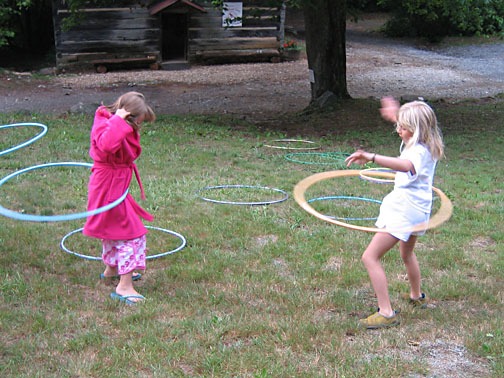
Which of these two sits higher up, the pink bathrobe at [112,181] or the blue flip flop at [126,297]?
the pink bathrobe at [112,181]

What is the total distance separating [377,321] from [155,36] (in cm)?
1869

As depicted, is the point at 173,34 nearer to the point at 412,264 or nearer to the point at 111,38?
the point at 111,38

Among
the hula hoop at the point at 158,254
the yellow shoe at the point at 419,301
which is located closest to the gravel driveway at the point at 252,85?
the hula hoop at the point at 158,254

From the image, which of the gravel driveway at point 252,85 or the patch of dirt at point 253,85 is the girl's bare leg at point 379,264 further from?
the gravel driveway at point 252,85

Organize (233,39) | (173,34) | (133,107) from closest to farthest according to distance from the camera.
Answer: (133,107) → (233,39) → (173,34)

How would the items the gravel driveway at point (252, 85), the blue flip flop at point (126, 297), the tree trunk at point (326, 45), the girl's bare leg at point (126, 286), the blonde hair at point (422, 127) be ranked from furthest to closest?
1. the gravel driveway at point (252, 85)
2. the tree trunk at point (326, 45)
3. the girl's bare leg at point (126, 286)
4. the blue flip flop at point (126, 297)
5. the blonde hair at point (422, 127)

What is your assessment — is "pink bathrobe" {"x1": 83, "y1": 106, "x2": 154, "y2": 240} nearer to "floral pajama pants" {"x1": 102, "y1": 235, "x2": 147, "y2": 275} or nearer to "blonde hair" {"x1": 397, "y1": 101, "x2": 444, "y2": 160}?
"floral pajama pants" {"x1": 102, "y1": 235, "x2": 147, "y2": 275}

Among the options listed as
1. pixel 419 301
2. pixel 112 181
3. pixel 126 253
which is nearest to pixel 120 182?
pixel 112 181

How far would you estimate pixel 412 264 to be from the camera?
184 inches

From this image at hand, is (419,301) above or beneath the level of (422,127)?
beneath

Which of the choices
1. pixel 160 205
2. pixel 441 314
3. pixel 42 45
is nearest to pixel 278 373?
pixel 441 314

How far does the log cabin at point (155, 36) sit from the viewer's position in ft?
69.1

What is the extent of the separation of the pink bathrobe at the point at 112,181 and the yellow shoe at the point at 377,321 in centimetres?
171

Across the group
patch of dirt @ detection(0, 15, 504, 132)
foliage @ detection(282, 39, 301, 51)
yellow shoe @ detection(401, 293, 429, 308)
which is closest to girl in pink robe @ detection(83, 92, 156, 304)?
yellow shoe @ detection(401, 293, 429, 308)
